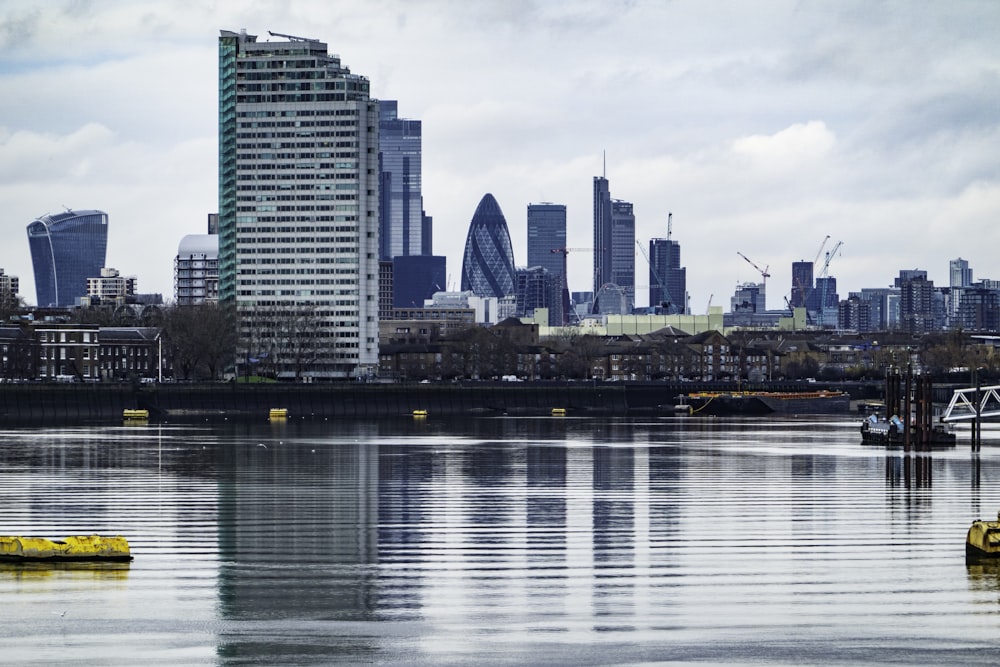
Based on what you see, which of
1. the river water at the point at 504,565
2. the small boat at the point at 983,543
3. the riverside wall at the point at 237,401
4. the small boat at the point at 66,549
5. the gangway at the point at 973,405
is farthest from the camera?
the riverside wall at the point at 237,401

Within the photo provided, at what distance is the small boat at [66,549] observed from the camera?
3812 cm

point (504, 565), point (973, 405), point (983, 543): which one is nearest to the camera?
point (504, 565)

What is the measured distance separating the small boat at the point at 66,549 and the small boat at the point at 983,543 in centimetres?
2046

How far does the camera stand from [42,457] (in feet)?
284

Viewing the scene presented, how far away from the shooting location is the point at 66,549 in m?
38.5

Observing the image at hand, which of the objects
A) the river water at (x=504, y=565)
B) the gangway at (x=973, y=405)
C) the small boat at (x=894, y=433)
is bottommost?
Answer: the river water at (x=504, y=565)

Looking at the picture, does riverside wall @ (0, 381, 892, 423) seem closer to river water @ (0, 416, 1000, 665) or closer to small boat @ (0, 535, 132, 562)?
river water @ (0, 416, 1000, 665)

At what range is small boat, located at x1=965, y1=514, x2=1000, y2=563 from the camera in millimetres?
39625

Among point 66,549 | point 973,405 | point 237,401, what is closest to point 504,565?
point 66,549

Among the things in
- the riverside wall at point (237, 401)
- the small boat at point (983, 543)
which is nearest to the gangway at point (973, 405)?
the small boat at point (983, 543)

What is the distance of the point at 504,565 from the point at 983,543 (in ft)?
38.4

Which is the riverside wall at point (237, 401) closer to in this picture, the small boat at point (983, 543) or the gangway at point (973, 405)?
the gangway at point (973, 405)

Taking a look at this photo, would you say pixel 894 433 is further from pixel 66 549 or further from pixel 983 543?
pixel 66 549

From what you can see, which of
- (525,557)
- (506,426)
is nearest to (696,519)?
(525,557)
